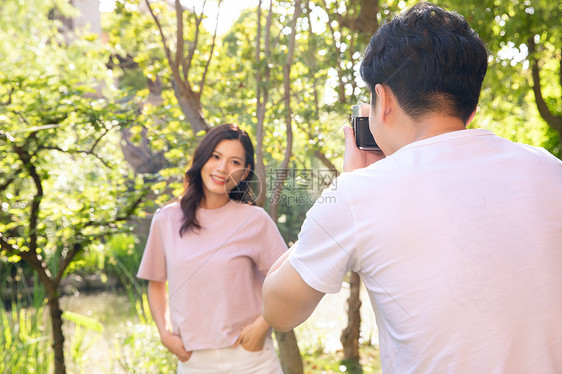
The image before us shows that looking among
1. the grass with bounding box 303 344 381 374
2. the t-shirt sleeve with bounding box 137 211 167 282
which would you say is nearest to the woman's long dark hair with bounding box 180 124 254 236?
the t-shirt sleeve with bounding box 137 211 167 282

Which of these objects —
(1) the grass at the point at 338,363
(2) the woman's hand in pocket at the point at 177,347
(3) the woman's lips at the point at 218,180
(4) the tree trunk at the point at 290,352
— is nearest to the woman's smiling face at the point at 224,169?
(3) the woman's lips at the point at 218,180

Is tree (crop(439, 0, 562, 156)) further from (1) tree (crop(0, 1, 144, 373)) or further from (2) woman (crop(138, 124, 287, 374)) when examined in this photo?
(1) tree (crop(0, 1, 144, 373))

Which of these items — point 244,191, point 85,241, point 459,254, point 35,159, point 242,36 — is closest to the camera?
point 459,254

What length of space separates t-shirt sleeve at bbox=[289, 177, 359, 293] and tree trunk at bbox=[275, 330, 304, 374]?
1.94 m

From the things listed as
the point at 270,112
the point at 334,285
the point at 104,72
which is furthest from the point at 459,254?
the point at 104,72

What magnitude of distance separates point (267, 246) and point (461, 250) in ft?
4.41

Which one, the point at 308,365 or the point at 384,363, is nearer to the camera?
the point at 384,363

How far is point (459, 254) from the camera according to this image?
2.94ft

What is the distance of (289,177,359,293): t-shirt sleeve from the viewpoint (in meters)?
0.94

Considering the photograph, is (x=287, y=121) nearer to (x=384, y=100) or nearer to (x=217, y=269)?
(x=217, y=269)

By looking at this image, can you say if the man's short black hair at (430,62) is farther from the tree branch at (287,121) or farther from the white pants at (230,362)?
the tree branch at (287,121)

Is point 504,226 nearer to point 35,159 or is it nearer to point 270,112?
point 270,112

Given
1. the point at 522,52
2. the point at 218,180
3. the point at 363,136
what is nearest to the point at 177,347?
the point at 218,180

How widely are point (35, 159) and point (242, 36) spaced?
1.51 m
